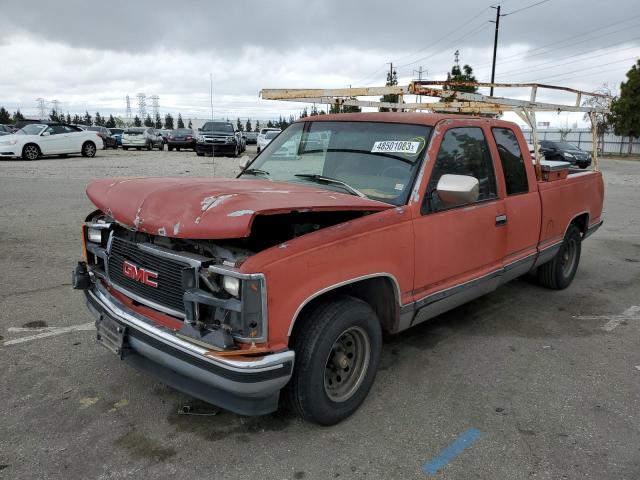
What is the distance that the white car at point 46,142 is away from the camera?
20.3 meters

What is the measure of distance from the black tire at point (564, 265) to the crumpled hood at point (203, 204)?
321 cm

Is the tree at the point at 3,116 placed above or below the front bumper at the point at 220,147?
above

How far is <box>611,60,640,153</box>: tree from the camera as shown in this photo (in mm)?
41938

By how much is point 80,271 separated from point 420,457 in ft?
8.14

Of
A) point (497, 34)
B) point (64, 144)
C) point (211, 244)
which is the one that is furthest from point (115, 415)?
point (497, 34)

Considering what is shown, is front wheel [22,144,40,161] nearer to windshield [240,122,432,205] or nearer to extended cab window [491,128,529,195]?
windshield [240,122,432,205]

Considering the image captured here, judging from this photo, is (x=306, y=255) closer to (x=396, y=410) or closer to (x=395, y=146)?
(x=396, y=410)

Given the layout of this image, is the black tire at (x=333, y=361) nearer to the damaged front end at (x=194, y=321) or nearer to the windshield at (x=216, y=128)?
the damaged front end at (x=194, y=321)

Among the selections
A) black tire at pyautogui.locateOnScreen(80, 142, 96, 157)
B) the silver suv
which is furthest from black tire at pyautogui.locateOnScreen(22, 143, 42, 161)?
the silver suv

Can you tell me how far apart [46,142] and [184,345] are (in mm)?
21774

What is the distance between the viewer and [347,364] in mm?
3148

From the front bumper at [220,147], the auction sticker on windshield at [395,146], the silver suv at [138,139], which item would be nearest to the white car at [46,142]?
the front bumper at [220,147]

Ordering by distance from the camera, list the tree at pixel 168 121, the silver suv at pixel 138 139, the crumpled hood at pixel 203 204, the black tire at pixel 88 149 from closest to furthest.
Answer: the crumpled hood at pixel 203 204 < the black tire at pixel 88 149 < the silver suv at pixel 138 139 < the tree at pixel 168 121

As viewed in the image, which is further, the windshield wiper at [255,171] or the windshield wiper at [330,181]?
the windshield wiper at [255,171]
